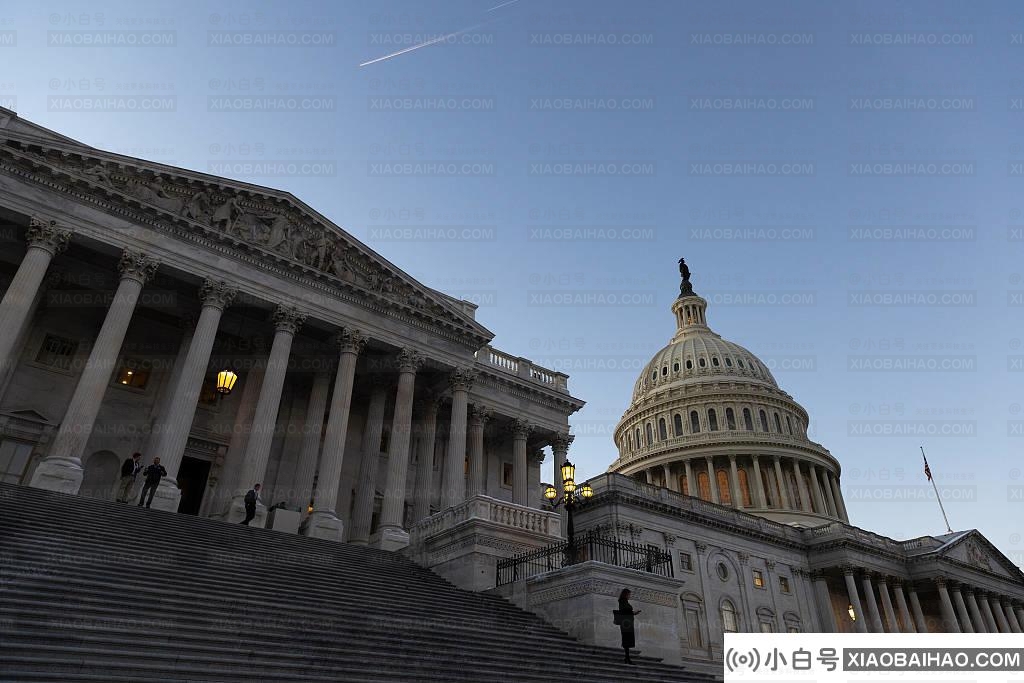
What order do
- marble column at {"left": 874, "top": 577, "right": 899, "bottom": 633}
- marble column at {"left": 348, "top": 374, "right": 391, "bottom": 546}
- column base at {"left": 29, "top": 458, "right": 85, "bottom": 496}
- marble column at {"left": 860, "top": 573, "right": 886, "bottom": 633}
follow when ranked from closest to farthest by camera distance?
column base at {"left": 29, "top": 458, "right": 85, "bottom": 496}, marble column at {"left": 348, "top": 374, "right": 391, "bottom": 546}, marble column at {"left": 860, "top": 573, "right": 886, "bottom": 633}, marble column at {"left": 874, "top": 577, "right": 899, "bottom": 633}

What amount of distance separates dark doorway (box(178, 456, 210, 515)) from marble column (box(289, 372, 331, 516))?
396 cm

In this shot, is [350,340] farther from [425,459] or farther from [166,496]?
[166,496]

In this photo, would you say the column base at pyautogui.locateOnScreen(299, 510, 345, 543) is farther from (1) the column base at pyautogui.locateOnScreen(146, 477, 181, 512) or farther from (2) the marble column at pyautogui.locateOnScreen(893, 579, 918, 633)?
(2) the marble column at pyautogui.locateOnScreen(893, 579, 918, 633)

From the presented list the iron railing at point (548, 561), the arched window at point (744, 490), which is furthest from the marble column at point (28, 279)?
the arched window at point (744, 490)

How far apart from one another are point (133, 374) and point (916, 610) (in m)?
66.1

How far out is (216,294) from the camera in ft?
88.6

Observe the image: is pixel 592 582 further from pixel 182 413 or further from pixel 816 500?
pixel 816 500

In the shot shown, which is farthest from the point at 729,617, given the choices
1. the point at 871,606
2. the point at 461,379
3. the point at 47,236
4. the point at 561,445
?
the point at 47,236

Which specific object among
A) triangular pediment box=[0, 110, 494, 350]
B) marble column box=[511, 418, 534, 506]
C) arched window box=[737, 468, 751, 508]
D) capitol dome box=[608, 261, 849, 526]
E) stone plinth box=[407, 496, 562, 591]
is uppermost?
capitol dome box=[608, 261, 849, 526]

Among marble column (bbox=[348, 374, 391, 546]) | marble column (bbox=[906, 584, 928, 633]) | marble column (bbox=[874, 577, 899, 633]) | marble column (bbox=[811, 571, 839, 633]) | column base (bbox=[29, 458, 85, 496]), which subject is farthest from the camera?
marble column (bbox=[906, 584, 928, 633])

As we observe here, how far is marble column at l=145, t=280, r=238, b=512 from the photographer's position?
22.8 metres

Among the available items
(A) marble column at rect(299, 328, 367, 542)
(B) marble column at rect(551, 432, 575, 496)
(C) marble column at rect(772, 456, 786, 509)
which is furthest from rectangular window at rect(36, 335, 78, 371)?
(C) marble column at rect(772, 456, 786, 509)

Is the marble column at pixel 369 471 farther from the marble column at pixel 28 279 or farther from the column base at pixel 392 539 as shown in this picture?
the marble column at pixel 28 279

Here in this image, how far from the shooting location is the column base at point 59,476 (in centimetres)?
2103
